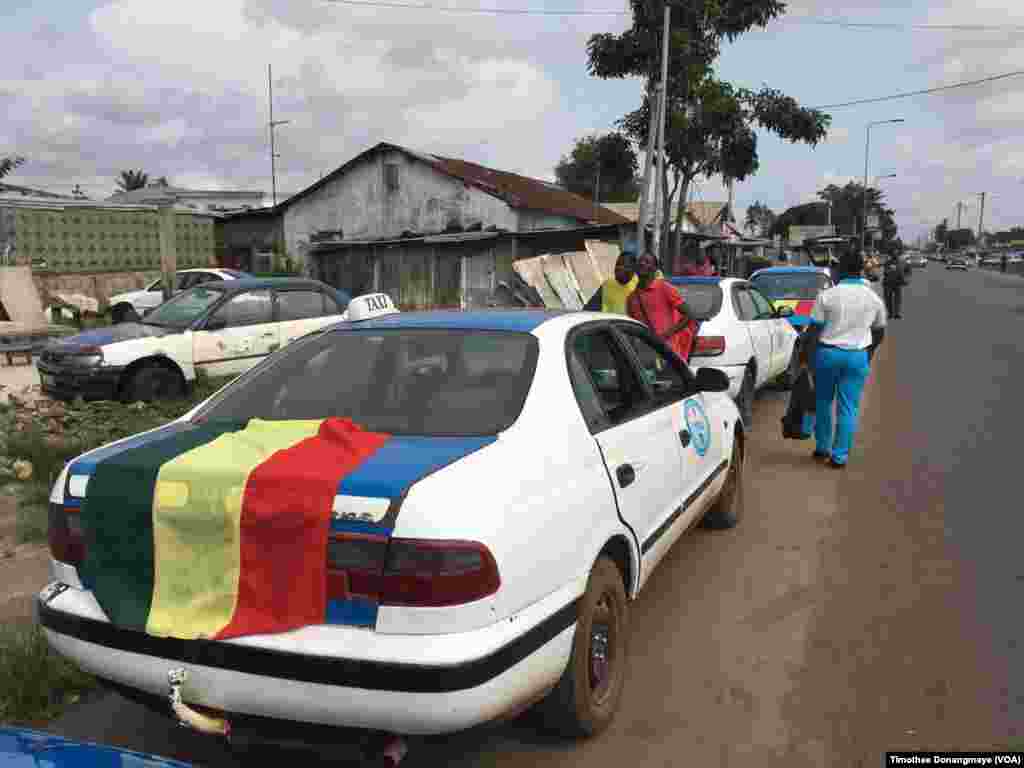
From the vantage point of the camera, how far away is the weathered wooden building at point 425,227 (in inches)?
790

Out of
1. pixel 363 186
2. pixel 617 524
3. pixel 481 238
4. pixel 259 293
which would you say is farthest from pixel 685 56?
pixel 617 524

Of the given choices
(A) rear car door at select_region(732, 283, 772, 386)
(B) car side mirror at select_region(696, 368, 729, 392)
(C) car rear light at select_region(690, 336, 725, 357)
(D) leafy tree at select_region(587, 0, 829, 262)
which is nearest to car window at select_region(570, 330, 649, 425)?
(B) car side mirror at select_region(696, 368, 729, 392)

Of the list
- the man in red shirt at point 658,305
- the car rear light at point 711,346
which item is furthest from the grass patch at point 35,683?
the car rear light at point 711,346

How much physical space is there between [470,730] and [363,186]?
2563 centimetres

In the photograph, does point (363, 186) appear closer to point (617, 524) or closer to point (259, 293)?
point (259, 293)

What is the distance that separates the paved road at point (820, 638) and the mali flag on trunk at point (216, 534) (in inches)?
24.8

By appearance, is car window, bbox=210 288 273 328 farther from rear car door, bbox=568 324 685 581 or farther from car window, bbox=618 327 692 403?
rear car door, bbox=568 324 685 581

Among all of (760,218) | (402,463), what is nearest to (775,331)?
(402,463)

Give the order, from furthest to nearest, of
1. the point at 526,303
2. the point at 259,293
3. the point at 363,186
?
the point at 363,186
the point at 526,303
the point at 259,293

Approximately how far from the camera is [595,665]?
302 centimetres

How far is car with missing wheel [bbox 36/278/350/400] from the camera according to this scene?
28.6ft

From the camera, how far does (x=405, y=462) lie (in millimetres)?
2482

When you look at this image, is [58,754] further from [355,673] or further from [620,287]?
[620,287]

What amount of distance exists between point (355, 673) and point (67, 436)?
6454 millimetres
